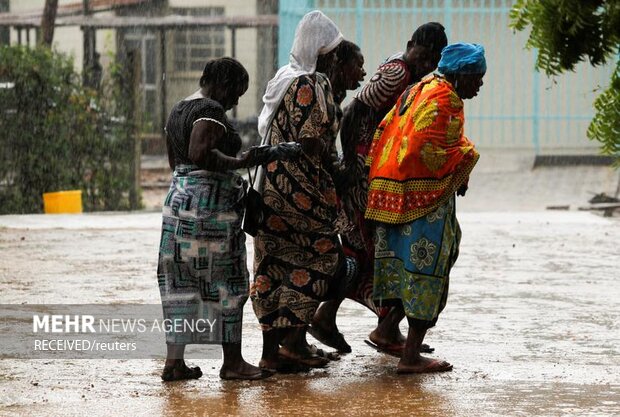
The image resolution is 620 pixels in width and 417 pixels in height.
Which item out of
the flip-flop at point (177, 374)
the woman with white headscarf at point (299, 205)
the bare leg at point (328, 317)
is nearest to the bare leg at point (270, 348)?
the woman with white headscarf at point (299, 205)

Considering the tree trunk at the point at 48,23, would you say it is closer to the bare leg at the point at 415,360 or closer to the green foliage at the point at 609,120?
the bare leg at the point at 415,360

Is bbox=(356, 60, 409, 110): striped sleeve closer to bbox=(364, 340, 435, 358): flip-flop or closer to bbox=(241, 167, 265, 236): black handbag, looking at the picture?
bbox=(241, 167, 265, 236): black handbag

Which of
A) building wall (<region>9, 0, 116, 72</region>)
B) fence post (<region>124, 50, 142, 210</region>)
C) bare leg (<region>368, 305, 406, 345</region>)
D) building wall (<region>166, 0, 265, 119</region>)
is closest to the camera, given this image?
bare leg (<region>368, 305, 406, 345</region>)

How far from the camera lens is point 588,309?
810cm

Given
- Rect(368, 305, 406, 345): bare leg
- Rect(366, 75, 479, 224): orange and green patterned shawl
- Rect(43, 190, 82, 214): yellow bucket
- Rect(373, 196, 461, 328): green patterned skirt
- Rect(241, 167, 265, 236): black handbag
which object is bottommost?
Rect(43, 190, 82, 214): yellow bucket

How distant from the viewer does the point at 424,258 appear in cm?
599

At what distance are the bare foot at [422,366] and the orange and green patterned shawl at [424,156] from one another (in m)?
0.72

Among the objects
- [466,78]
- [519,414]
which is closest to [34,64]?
[466,78]

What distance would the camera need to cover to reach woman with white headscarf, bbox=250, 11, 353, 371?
6000mm

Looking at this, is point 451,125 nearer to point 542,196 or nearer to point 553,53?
point 553,53

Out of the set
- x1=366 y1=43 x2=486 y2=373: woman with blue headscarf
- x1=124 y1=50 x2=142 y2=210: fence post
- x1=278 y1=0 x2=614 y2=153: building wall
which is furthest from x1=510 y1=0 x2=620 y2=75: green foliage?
x1=278 y1=0 x2=614 y2=153: building wall

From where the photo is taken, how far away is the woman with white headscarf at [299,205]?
600 centimetres

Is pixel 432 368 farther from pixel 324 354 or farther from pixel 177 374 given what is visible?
pixel 177 374

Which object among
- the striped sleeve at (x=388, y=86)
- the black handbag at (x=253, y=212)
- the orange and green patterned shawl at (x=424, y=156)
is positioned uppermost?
the striped sleeve at (x=388, y=86)
